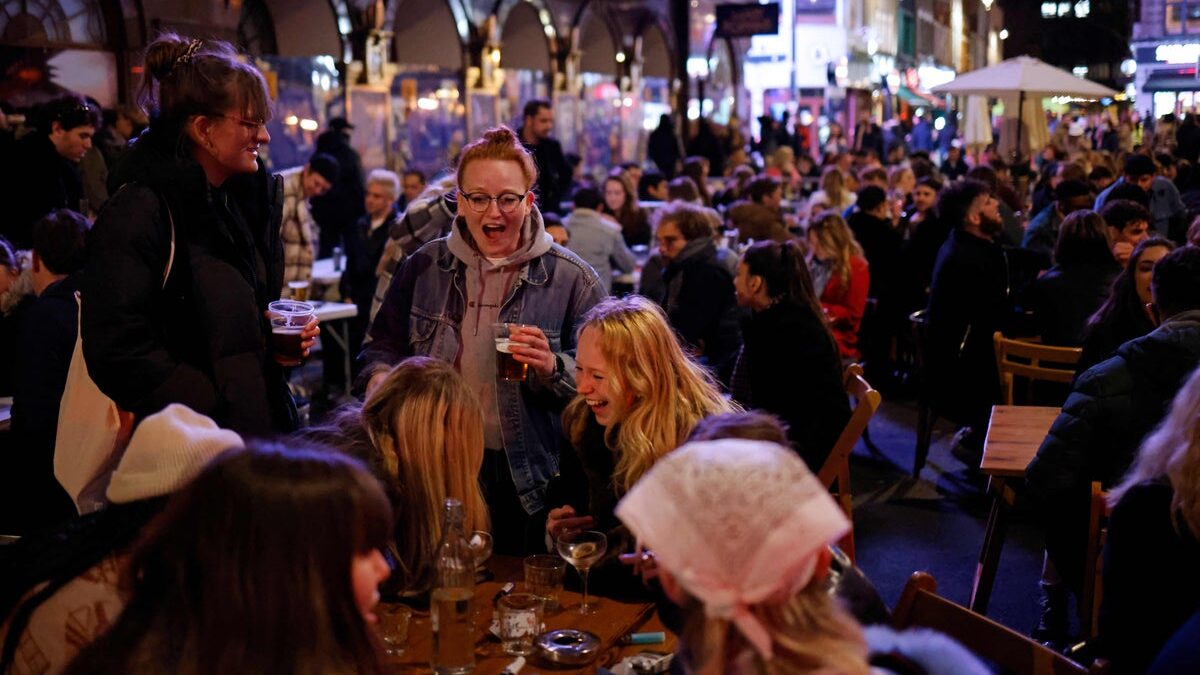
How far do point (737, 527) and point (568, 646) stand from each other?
1033mm

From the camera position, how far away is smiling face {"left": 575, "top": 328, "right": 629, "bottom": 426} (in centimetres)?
313

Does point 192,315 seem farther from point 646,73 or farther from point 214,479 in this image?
point 646,73

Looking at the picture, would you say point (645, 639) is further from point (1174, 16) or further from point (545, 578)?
point (1174, 16)

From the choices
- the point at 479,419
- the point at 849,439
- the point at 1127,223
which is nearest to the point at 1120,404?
the point at 849,439

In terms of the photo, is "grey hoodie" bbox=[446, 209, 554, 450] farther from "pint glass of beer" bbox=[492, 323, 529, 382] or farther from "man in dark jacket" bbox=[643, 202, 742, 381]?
"man in dark jacket" bbox=[643, 202, 742, 381]

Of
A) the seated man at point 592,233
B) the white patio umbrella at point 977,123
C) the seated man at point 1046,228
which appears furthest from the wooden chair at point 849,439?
the white patio umbrella at point 977,123

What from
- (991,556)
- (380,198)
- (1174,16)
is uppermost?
(1174,16)

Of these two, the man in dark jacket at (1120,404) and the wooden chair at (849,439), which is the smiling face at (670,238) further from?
the man in dark jacket at (1120,404)

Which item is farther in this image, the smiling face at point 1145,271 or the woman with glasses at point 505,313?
the smiling face at point 1145,271

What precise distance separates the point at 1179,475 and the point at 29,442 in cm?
372

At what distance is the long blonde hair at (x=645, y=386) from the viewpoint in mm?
3084

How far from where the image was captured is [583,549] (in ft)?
8.64

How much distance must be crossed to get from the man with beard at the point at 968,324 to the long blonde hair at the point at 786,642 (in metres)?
5.19

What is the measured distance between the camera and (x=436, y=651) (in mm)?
2352
